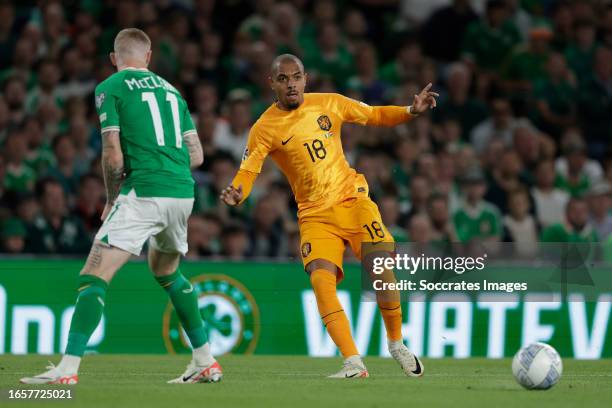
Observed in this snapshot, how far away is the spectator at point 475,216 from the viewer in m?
15.8

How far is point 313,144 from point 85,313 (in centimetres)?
250

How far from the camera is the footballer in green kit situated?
8688mm

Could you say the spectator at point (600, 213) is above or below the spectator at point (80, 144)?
below

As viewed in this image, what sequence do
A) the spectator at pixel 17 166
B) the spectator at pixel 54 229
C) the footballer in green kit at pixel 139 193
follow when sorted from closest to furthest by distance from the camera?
the footballer in green kit at pixel 139 193
the spectator at pixel 54 229
the spectator at pixel 17 166

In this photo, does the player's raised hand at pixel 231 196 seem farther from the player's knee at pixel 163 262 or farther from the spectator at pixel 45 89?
the spectator at pixel 45 89

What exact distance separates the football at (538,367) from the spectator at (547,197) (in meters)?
7.80

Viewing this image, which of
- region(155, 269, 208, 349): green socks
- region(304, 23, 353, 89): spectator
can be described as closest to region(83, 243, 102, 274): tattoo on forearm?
region(155, 269, 208, 349): green socks

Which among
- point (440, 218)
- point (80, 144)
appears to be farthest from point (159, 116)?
point (80, 144)

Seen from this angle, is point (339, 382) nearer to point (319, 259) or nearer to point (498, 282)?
point (319, 259)

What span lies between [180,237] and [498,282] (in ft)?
19.0

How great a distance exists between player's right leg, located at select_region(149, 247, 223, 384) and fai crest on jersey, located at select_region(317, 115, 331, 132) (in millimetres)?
1755

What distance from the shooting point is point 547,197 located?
16.7 metres

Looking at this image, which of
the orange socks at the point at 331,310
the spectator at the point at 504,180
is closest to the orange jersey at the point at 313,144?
the orange socks at the point at 331,310

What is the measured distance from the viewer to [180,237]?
910 centimetres
